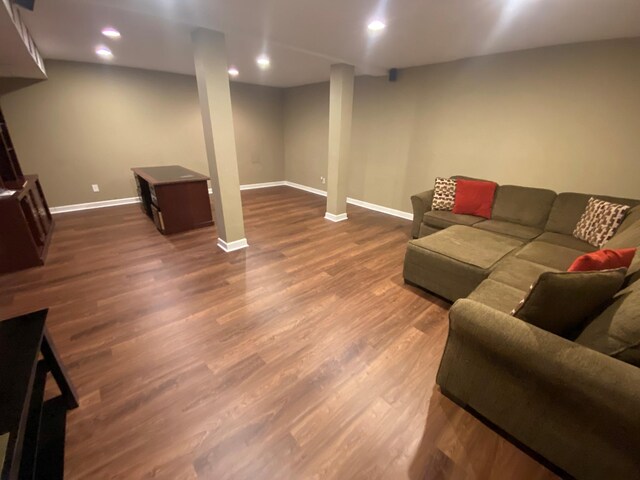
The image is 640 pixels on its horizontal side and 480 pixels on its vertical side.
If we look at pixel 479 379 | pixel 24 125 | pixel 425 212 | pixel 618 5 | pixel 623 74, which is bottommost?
pixel 479 379

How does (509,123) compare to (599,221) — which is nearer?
(599,221)

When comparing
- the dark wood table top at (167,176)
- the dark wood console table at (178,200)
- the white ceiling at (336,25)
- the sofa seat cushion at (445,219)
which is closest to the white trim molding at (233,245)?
the dark wood console table at (178,200)

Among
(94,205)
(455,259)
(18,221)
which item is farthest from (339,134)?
(94,205)

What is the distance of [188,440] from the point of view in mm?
1318

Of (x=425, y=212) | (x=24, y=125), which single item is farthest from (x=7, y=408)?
(x=24, y=125)

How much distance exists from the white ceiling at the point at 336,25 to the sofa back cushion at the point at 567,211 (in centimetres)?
140

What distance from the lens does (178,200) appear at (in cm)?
370

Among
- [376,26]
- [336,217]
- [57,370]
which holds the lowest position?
[336,217]

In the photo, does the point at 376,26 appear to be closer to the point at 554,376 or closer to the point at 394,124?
the point at 394,124

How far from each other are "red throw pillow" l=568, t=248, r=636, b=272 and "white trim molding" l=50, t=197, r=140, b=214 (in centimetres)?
605

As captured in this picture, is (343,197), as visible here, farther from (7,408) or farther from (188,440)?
(7,408)

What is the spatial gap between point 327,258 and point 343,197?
4.98ft

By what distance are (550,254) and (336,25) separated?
264cm

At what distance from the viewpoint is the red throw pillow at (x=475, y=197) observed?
320cm
